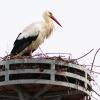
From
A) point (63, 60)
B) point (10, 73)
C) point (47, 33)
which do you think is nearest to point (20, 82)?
point (10, 73)

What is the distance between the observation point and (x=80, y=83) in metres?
16.0

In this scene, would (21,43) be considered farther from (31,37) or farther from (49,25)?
(49,25)

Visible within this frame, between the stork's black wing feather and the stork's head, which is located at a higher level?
the stork's head

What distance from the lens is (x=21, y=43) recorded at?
57.2ft

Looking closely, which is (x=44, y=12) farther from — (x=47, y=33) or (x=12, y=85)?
(x=12, y=85)

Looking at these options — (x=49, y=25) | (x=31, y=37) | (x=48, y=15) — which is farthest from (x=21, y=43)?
(x=48, y=15)

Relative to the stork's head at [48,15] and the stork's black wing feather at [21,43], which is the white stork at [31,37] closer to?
the stork's black wing feather at [21,43]

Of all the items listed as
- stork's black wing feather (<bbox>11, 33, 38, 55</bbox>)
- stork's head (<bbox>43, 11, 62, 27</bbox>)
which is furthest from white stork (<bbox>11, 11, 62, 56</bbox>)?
stork's head (<bbox>43, 11, 62, 27</bbox>)

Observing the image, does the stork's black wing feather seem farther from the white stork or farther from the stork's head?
the stork's head

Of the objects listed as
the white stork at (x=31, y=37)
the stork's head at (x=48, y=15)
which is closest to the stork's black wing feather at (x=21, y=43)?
the white stork at (x=31, y=37)

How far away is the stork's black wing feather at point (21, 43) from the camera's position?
1711 centimetres

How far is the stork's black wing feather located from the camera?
17.1 metres

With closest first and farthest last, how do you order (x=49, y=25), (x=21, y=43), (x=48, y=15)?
(x=21, y=43) < (x=49, y=25) < (x=48, y=15)

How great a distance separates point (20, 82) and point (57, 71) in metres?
1.03
